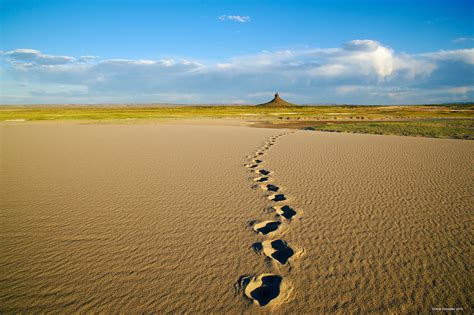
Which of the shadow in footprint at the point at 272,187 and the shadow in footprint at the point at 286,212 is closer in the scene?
the shadow in footprint at the point at 286,212

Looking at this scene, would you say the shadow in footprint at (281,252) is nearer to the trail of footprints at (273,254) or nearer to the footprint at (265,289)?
the trail of footprints at (273,254)

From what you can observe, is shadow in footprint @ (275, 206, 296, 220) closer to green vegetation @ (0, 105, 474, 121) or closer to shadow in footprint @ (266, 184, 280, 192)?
shadow in footprint @ (266, 184, 280, 192)

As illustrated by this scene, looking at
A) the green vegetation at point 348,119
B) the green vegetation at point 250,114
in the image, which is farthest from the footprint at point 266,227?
the green vegetation at point 250,114

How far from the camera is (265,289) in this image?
279cm

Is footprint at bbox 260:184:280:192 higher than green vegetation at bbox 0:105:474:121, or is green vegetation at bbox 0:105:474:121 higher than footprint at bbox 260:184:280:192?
green vegetation at bbox 0:105:474:121

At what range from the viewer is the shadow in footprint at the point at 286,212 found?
459 cm

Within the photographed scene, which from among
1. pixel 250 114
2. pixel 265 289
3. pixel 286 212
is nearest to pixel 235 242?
pixel 265 289

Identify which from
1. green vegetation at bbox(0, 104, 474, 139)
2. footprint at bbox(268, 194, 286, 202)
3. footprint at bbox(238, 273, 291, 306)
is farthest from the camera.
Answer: green vegetation at bbox(0, 104, 474, 139)

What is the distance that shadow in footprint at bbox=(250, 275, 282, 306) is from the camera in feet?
8.61

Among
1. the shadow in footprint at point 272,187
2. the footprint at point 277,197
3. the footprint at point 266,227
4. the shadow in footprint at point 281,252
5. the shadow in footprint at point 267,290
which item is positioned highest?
the shadow in footprint at point 272,187

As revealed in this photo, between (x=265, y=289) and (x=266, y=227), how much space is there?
144cm

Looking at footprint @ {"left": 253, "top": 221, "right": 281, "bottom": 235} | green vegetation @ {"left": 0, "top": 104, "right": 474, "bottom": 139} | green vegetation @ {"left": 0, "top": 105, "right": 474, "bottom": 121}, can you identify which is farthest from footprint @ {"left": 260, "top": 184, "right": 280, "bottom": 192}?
green vegetation @ {"left": 0, "top": 105, "right": 474, "bottom": 121}

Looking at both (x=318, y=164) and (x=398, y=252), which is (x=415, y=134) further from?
(x=398, y=252)

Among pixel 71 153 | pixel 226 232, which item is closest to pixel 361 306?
pixel 226 232
